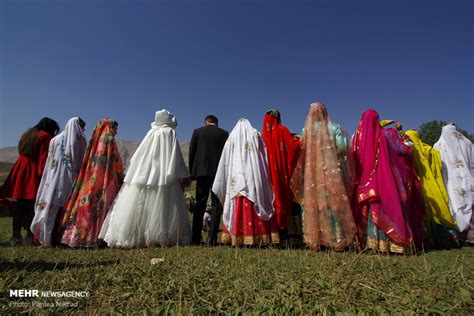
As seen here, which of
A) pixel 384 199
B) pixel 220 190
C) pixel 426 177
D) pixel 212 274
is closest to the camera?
pixel 212 274

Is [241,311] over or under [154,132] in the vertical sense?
under

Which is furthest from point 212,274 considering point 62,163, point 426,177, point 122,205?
point 426,177

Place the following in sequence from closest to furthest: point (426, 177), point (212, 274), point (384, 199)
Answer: point (212, 274) < point (384, 199) < point (426, 177)

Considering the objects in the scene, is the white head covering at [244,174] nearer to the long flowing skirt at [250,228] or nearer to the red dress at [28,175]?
the long flowing skirt at [250,228]

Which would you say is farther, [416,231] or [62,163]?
[62,163]

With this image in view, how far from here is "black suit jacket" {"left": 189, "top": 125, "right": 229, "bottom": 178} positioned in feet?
16.2

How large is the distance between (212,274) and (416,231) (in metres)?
3.48

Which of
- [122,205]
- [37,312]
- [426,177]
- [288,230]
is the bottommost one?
[37,312]

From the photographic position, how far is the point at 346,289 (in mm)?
1752

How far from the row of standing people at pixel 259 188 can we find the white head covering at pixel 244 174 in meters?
0.02

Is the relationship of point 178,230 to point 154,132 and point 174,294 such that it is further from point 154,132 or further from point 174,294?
point 174,294

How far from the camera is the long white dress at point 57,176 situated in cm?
441

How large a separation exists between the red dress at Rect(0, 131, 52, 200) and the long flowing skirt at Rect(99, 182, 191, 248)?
1.74 meters

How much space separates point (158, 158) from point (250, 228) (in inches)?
78.1
